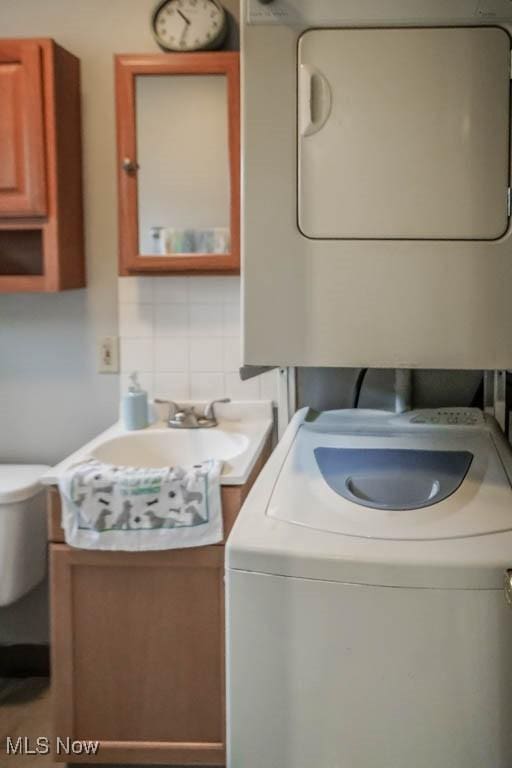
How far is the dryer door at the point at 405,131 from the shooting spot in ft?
5.56

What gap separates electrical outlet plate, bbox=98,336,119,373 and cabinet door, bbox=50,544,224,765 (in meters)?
0.68

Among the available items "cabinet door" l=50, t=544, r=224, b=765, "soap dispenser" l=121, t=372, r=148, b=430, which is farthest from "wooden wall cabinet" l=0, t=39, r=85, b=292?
"cabinet door" l=50, t=544, r=224, b=765

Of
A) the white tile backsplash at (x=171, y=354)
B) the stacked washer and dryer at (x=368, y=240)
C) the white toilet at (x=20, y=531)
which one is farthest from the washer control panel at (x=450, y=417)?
the white toilet at (x=20, y=531)

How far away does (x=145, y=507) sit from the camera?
2086 mm

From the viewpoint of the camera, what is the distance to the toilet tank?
1.69 meters

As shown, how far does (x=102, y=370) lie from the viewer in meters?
2.69

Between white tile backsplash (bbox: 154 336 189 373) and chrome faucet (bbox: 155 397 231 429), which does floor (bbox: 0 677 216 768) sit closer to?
chrome faucet (bbox: 155 397 231 429)

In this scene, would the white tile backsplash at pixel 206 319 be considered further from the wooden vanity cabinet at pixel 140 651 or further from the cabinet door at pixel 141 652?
the cabinet door at pixel 141 652

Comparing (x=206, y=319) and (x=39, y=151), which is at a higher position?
(x=39, y=151)

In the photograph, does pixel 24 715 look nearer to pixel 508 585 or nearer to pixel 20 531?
pixel 20 531

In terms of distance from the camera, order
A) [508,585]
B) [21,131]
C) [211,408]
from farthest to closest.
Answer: [211,408] < [21,131] < [508,585]

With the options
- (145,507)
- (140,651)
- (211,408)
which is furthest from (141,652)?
(211,408)

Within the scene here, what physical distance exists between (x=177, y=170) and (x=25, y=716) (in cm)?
162

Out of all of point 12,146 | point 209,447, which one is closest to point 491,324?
point 209,447
